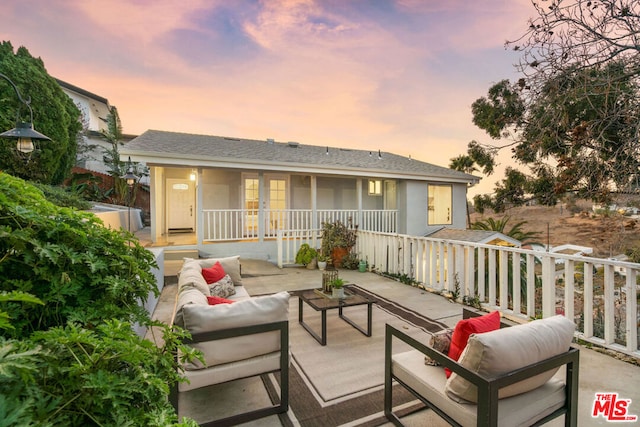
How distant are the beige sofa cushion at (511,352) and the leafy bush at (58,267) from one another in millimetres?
1823

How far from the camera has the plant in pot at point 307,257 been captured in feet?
25.2

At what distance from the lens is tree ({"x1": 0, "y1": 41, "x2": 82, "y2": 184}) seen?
627 centimetres

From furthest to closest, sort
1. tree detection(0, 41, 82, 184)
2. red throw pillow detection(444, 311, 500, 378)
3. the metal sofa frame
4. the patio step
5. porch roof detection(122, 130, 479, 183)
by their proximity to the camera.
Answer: the patio step
porch roof detection(122, 130, 479, 183)
tree detection(0, 41, 82, 184)
the metal sofa frame
red throw pillow detection(444, 311, 500, 378)

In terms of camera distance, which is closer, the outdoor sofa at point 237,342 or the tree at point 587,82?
the outdoor sofa at point 237,342

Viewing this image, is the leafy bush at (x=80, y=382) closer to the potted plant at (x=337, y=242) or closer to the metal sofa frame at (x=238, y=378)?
the metal sofa frame at (x=238, y=378)

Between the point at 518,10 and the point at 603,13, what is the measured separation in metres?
1.39

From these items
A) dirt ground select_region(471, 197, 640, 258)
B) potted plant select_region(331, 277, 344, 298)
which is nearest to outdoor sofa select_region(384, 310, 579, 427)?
potted plant select_region(331, 277, 344, 298)

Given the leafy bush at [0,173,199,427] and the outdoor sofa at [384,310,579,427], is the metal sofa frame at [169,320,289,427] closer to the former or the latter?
the leafy bush at [0,173,199,427]

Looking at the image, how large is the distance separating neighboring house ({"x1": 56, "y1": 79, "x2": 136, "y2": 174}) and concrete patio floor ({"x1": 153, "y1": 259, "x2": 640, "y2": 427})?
40.0 ft

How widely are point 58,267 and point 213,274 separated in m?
2.88

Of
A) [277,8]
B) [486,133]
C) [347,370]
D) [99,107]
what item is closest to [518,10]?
[486,133]

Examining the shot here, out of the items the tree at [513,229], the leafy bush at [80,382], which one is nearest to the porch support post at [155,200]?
the leafy bush at [80,382]

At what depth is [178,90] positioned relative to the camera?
9047 millimetres

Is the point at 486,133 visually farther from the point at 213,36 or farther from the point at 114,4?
the point at 114,4
